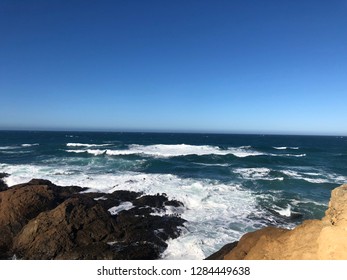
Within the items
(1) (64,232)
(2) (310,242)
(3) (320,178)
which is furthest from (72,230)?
(3) (320,178)

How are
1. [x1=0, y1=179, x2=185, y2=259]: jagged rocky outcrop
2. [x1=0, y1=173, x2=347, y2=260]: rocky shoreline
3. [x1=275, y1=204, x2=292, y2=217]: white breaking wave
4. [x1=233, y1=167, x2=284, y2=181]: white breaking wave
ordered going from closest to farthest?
[x1=0, y1=173, x2=347, y2=260]: rocky shoreline → [x1=0, y1=179, x2=185, y2=259]: jagged rocky outcrop → [x1=275, y1=204, x2=292, y2=217]: white breaking wave → [x1=233, y1=167, x2=284, y2=181]: white breaking wave

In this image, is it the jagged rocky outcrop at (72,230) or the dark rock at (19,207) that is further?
the dark rock at (19,207)

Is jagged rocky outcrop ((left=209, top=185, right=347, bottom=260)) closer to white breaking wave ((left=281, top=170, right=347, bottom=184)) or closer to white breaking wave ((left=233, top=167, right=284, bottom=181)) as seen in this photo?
white breaking wave ((left=233, top=167, right=284, bottom=181))

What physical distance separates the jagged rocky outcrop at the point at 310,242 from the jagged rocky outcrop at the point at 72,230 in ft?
15.8

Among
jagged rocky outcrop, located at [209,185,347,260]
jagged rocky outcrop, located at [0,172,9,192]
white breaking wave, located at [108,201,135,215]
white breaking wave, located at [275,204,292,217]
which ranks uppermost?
jagged rocky outcrop, located at [209,185,347,260]

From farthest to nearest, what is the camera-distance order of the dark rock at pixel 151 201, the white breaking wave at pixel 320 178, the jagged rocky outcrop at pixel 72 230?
the white breaking wave at pixel 320 178
the dark rock at pixel 151 201
the jagged rocky outcrop at pixel 72 230

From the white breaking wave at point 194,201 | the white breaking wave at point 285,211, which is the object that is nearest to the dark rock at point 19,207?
the white breaking wave at point 194,201

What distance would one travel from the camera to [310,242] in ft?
14.4

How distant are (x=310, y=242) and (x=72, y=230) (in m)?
7.94

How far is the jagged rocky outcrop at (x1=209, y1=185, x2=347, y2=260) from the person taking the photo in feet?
12.8

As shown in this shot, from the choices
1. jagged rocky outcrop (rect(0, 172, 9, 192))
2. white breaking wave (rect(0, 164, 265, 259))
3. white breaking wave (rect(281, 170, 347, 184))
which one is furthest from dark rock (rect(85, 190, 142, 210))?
white breaking wave (rect(281, 170, 347, 184))

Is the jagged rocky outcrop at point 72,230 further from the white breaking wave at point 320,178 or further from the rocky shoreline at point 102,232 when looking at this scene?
the white breaking wave at point 320,178

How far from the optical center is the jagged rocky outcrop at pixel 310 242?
3.89 metres
